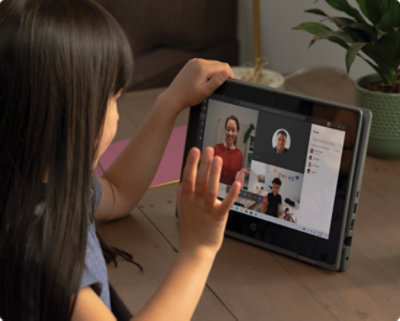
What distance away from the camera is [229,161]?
936 millimetres

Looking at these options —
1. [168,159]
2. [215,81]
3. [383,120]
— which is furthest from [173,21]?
[215,81]

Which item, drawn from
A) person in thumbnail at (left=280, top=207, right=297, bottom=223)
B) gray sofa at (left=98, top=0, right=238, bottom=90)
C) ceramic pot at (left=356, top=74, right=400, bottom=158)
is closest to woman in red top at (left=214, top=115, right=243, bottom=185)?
person in thumbnail at (left=280, top=207, right=297, bottom=223)

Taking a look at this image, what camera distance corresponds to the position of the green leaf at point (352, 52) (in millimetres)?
1041

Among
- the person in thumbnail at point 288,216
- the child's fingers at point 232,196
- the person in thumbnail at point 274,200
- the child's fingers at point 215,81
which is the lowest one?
the person in thumbnail at point 288,216

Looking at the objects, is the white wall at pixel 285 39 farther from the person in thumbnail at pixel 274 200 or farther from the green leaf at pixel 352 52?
the person in thumbnail at pixel 274 200

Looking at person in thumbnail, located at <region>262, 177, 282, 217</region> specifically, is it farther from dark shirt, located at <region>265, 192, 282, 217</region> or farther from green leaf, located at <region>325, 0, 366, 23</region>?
green leaf, located at <region>325, 0, 366, 23</region>

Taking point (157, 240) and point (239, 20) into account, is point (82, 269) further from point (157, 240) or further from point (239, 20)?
point (239, 20)

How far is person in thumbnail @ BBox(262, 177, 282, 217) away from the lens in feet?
2.93

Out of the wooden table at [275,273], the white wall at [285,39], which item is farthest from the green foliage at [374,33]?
the white wall at [285,39]

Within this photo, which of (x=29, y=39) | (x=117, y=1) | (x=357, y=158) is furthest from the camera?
(x=117, y=1)

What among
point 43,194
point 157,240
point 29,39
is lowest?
point 157,240

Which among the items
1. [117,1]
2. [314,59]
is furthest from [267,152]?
[117,1]

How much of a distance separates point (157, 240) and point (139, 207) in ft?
0.37

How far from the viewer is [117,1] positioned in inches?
93.4
